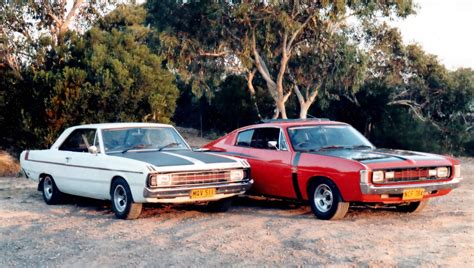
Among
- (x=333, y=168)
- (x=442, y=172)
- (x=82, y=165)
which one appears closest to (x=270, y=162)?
(x=333, y=168)

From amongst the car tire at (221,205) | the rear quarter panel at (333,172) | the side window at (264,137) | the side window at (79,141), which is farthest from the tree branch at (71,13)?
the rear quarter panel at (333,172)

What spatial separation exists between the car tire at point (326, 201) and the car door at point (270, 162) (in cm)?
50

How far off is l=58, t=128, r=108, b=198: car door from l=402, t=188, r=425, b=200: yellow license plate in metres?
4.50

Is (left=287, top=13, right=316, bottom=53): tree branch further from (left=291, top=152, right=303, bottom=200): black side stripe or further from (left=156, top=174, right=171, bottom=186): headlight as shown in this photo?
(left=156, top=174, right=171, bottom=186): headlight

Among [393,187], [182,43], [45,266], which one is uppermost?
[182,43]

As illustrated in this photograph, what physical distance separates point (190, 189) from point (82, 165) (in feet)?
7.48

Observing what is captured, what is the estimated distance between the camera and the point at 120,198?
10.6m

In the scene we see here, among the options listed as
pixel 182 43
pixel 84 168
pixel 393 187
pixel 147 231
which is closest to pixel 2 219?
pixel 84 168

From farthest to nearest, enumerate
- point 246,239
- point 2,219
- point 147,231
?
point 2,219 < point 147,231 < point 246,239

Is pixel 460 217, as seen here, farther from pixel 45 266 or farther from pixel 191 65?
pixel 191 65

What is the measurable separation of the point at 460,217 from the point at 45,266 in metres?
5.86

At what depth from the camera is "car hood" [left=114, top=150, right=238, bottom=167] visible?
33.7 ft

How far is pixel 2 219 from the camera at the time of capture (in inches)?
426

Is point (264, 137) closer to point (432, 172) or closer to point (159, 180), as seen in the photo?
point (159, 180)
